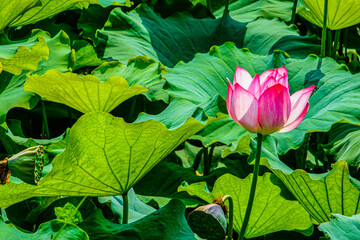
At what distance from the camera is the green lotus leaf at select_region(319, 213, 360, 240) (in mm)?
949

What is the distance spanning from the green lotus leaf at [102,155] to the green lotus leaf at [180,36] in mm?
1040

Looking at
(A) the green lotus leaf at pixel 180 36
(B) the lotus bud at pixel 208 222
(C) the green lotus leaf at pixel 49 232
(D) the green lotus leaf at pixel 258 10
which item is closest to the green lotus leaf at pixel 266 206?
(B) the lotus bud at pixel 208 222

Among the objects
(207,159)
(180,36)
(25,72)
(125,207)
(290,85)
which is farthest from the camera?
(180,36)

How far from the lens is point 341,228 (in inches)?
38.1

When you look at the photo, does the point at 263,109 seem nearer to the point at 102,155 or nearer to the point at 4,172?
the point at 102,155

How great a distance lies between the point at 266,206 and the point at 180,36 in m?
1.23

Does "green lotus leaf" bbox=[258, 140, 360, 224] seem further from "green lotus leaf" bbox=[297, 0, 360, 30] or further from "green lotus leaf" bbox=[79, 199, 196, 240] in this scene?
"green lotus leaf" bbox=[297, 0, 360, 30]

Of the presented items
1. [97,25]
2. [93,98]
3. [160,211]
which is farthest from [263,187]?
[97,25]

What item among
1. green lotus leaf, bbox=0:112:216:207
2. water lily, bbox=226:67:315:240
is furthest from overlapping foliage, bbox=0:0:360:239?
water lily, bbox=226:67:315:240

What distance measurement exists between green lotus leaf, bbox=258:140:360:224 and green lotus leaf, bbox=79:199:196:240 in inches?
9.8

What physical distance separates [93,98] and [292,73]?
0.83m

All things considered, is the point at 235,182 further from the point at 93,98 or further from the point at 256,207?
the point at 93,98

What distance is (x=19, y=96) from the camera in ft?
5.28

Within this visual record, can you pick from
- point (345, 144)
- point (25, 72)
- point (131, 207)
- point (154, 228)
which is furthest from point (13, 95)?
point (345, 144)
